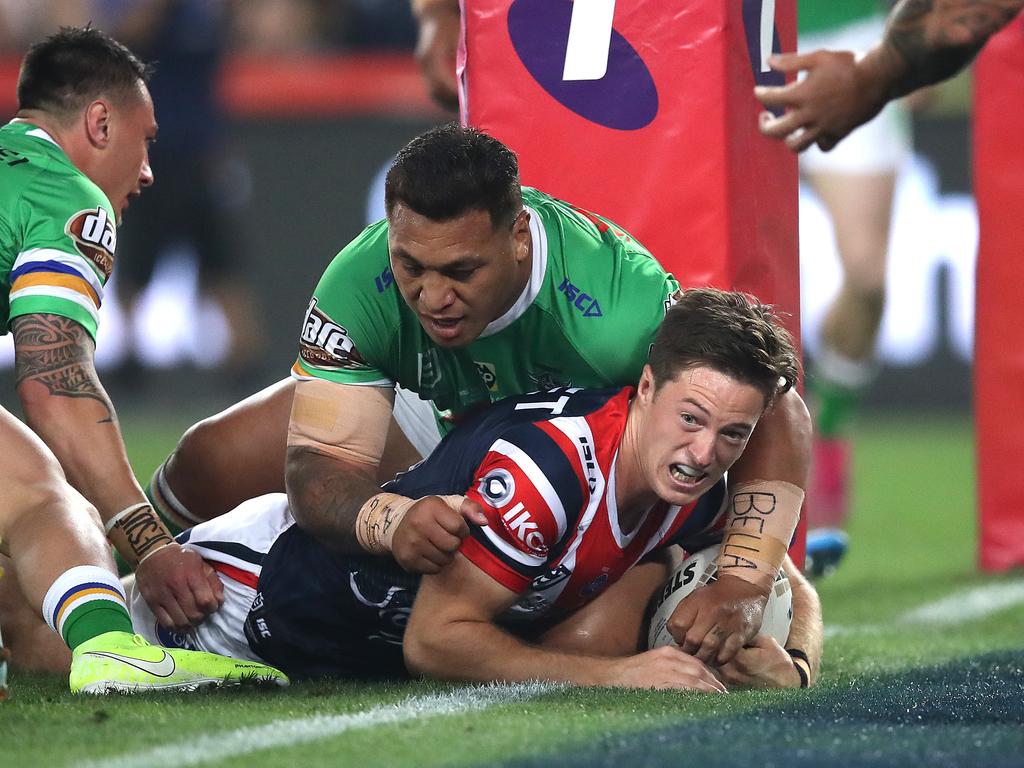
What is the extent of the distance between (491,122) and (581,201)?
32cm

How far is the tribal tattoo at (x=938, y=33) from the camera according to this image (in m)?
3.88

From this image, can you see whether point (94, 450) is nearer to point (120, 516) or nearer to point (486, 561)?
point (120, 516)

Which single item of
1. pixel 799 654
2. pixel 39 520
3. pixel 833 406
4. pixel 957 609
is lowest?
pixel 957 609

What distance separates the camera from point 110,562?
354 centimetres

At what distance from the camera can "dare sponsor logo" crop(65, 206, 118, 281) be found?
388cm

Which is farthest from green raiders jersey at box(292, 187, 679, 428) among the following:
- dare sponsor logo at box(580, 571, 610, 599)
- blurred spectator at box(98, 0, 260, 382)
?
blurred spectator at box(98, 0, 260, 382)

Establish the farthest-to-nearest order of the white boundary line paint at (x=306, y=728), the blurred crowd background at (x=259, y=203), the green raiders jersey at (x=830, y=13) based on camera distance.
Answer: the blurred crowd background at (x=259, y=203), the green raiders jersey at (x=830, y=13), the white boundary line paint at (x=306, y=728)

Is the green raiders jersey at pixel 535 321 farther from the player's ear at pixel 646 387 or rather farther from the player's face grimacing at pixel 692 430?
the player's face grimacing at pixel 692 430

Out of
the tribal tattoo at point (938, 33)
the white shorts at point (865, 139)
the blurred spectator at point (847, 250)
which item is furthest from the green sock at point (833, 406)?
the tribal tattoo at point (938, 33)

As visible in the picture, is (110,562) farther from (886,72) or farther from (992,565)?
(992,565)

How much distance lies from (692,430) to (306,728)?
96 centimetres

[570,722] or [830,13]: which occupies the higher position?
[830,13]

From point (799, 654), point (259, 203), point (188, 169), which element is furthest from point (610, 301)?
point (259, 203)

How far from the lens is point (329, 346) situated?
3725 mm
